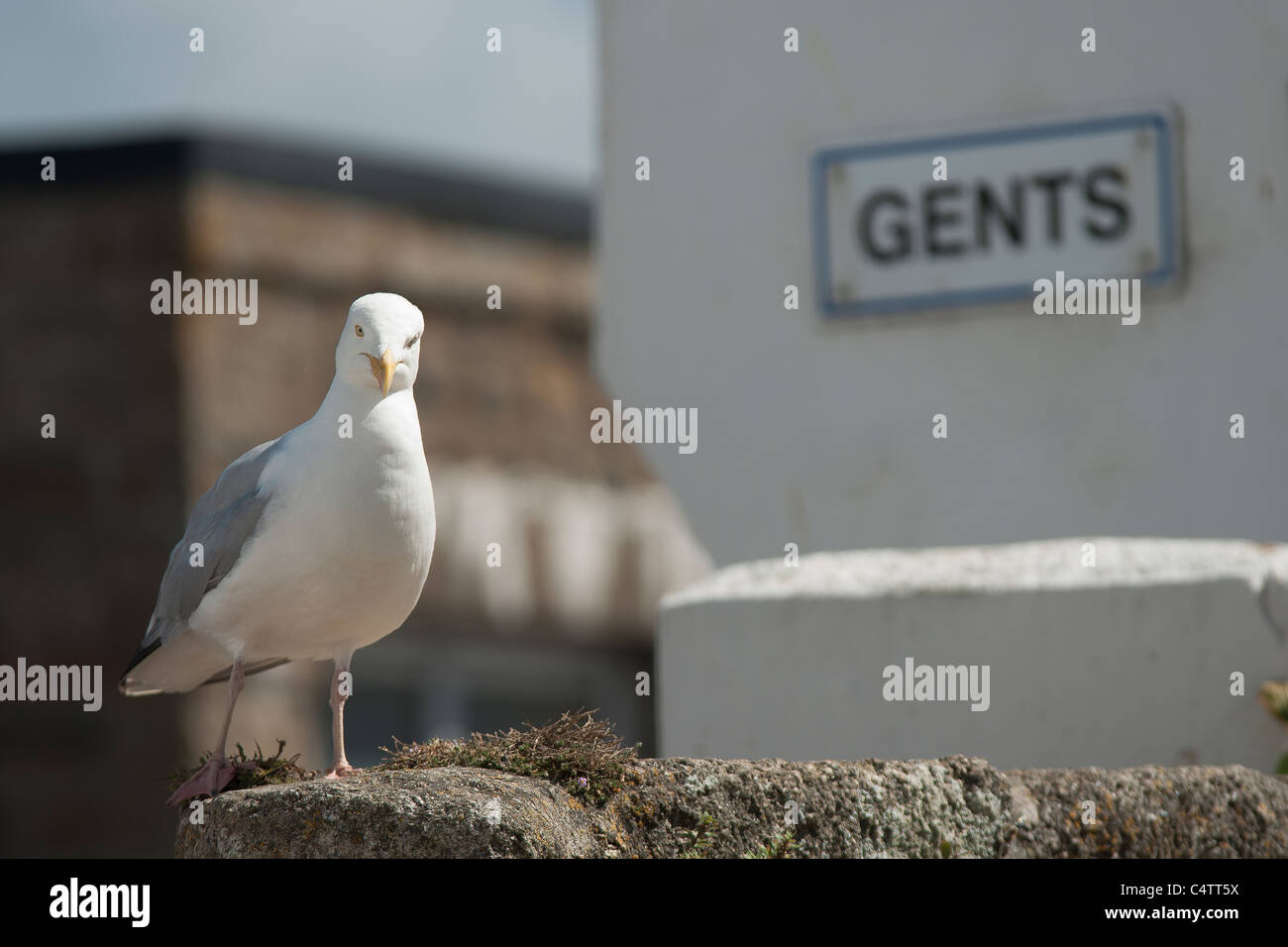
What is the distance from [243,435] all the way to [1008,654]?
6798mm

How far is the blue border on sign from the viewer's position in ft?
18.4

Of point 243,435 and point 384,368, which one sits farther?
Result: point 243,435

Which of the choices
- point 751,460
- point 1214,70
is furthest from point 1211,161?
point 751,460

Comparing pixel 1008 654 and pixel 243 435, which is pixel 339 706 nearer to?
pixel 1008 654

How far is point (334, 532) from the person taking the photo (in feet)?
10.6

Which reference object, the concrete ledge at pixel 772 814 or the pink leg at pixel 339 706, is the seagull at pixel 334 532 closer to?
the pink leg at pixel 339 706

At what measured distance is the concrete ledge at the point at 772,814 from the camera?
2816 millimetres
